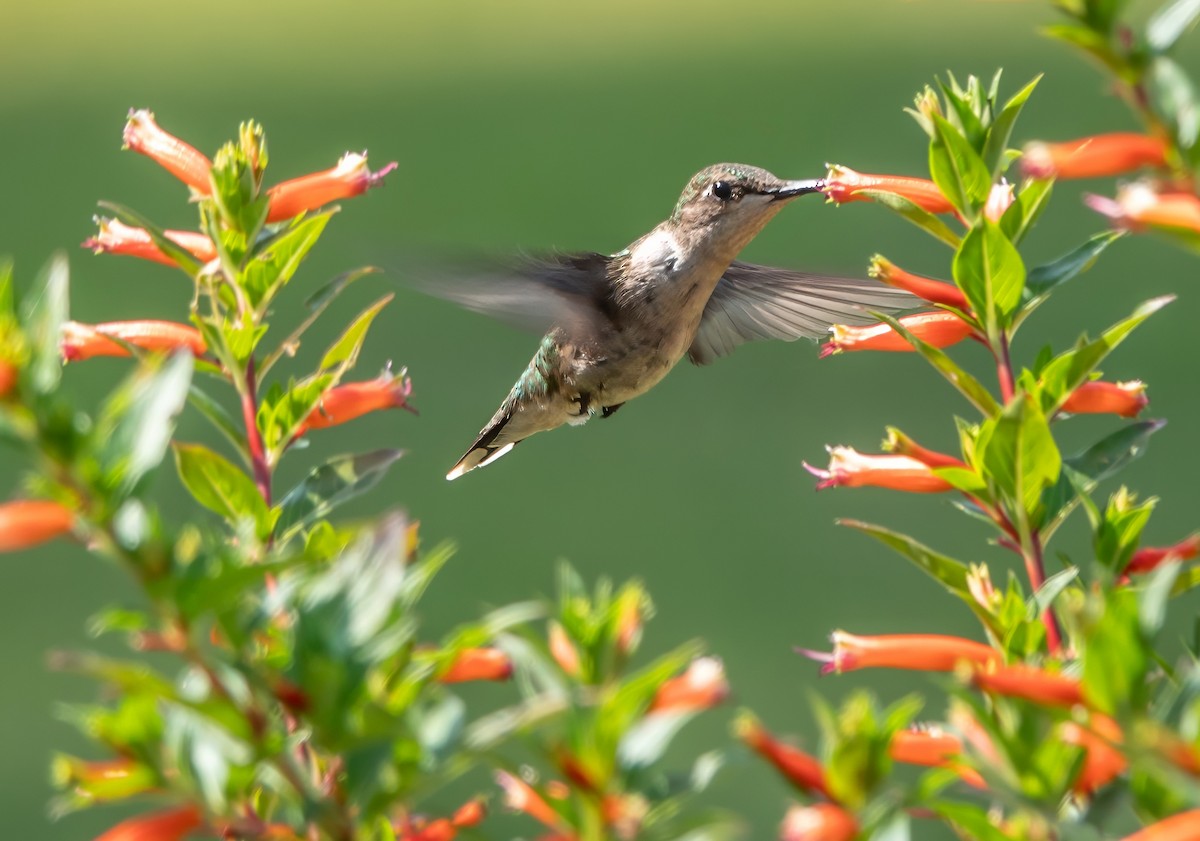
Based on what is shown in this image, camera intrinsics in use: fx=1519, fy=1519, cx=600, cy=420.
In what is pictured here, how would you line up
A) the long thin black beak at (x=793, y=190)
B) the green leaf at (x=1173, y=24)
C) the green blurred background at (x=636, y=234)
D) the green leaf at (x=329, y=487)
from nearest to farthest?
the green leaf at (x=1173, y=24) → the green leaf at (x=329, y=487) → the long thin black beak at (x=793, y=190) → the green blurred background at (x=636, y=234)

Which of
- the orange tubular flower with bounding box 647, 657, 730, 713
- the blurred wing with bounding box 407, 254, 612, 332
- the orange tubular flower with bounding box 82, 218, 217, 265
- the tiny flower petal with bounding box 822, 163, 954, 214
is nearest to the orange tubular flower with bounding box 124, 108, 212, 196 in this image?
the orange tubular flower with bounding box 82, 218, 217, 265

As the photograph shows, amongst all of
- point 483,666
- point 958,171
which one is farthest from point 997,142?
point 483,666

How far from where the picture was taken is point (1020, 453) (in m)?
1.29

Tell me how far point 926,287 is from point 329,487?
0.62 m

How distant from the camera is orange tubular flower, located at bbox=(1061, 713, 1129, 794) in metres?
0.95

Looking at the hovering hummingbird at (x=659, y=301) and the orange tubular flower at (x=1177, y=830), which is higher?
the hovering hummingbird at (x=659, y=301)

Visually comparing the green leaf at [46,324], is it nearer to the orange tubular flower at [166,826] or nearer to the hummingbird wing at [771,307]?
the orange tubular flower at [166,826]

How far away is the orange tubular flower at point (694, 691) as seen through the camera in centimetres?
102

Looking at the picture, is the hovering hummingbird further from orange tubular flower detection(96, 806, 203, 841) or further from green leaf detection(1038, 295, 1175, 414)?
orange tubular flower detection(96, 806, 203, 841)

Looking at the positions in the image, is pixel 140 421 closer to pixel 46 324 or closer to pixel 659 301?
pixel 46 324

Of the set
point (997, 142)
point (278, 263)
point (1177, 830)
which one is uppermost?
point (278, 263)

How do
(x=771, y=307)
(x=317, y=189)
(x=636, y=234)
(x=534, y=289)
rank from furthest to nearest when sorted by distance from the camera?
(x=636, y=234)
(x=771, y=307)
(x=534, y=289)
(x=317, y=189)

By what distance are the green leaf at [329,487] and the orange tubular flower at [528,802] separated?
1.11 feet

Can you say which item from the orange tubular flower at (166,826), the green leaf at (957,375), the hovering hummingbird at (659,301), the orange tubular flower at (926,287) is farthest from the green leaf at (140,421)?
the hovering hummingbird at (659,301)
